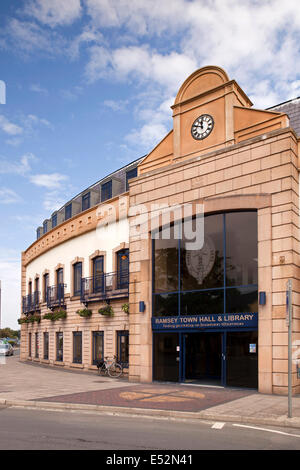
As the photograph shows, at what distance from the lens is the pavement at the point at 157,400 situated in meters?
11.2

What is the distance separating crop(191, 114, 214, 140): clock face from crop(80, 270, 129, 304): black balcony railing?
768 centimetres

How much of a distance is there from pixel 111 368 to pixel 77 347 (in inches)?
213

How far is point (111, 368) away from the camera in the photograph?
72.0 feet

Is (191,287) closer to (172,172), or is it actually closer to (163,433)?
(172,172)

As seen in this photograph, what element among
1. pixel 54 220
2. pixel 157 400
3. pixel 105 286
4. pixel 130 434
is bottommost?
pixel 157 400

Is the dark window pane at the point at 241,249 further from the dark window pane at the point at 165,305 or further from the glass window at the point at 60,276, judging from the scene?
the glass window at the point at 60,276

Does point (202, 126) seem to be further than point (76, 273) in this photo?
No

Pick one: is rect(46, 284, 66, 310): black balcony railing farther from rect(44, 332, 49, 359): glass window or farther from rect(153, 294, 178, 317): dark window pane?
rect(153, 294, 178, 317): dark window pane

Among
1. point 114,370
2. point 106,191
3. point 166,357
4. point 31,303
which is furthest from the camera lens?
point 31,303

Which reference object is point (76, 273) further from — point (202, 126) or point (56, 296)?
point (202, 126)

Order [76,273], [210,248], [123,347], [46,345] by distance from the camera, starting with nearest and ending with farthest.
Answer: [210,248], [123,347], [76,273], [46,345]

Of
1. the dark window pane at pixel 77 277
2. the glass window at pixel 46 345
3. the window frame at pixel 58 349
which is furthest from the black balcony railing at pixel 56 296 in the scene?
the glass window at pixel 46 345

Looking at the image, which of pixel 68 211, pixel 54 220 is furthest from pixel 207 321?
pixel 54 220
